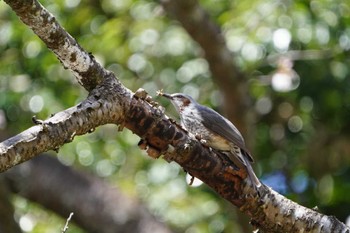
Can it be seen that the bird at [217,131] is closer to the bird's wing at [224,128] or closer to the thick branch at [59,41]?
the bird's wing at [224,128]

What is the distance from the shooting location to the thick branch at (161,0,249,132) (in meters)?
5.98

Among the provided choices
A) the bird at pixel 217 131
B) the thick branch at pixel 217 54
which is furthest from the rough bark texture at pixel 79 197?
the bird at pixel 217 131

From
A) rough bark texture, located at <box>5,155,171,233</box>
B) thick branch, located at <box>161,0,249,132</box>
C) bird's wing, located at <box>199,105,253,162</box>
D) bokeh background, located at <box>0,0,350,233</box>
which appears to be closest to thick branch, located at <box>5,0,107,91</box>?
bird's wing, located at <box>199,105,253,162</box>

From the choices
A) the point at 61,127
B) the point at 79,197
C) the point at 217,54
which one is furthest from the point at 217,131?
the point at 79,197

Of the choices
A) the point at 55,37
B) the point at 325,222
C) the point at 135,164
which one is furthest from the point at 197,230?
the point at 55,37

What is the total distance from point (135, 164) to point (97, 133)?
1.40ft

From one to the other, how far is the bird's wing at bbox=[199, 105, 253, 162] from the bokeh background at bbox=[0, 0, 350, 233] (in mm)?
1588

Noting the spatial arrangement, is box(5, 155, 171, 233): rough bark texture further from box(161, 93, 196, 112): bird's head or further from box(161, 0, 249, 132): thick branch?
box(161, 93, 196, 112): bird's head

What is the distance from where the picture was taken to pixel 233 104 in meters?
6.02

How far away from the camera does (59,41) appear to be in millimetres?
3377

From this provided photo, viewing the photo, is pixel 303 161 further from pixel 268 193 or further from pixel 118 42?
pixel 268 193

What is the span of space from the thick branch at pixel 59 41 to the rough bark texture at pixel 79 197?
291cm

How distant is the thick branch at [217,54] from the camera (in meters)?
5.98

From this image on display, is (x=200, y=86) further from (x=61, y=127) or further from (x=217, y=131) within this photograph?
(x=61, y=127)
